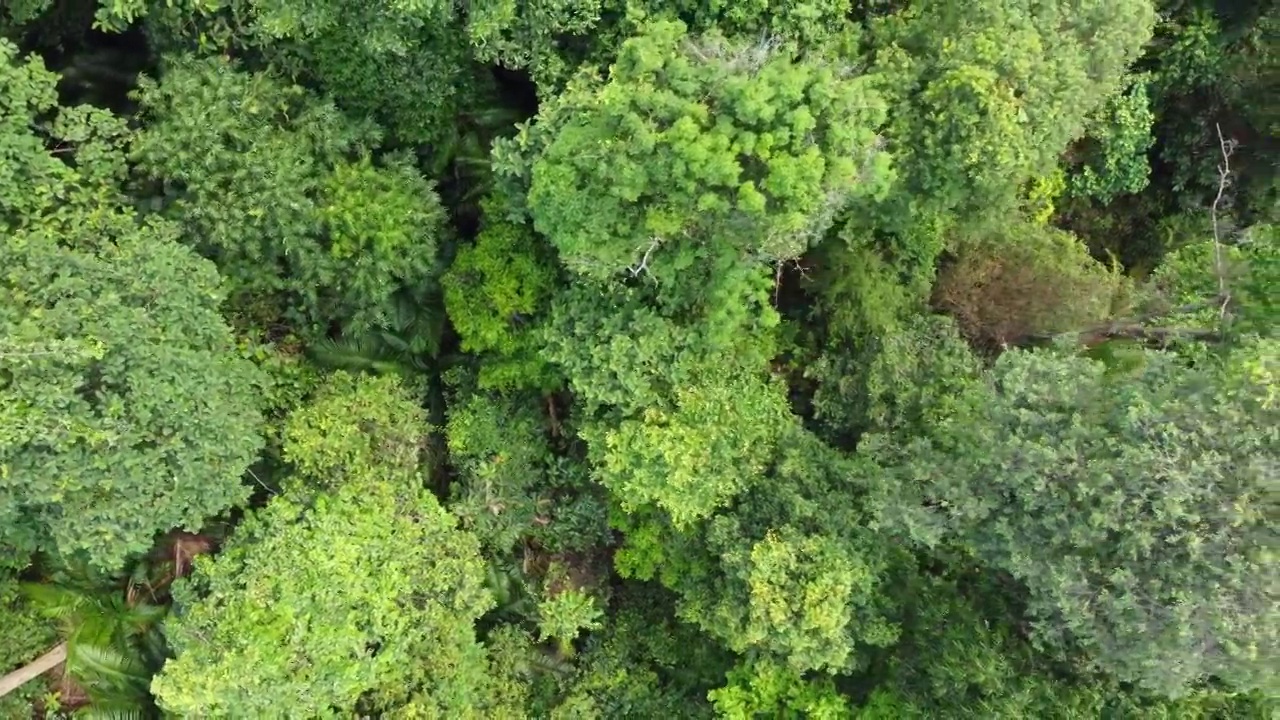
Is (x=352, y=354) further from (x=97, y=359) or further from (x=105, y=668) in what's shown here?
(x=105, y=668)

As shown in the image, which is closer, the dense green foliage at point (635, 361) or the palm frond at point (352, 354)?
the dense green foliage at point (635, 361)

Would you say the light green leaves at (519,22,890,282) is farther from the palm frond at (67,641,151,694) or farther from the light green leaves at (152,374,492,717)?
the palm frond at (67,641,151,694)

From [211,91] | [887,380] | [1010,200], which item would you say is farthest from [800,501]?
[211,91]

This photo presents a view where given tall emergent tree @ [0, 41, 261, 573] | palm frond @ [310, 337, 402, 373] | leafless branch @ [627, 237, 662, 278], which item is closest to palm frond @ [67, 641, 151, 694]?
tall emergent tree @ [0, 41, 261, 573]

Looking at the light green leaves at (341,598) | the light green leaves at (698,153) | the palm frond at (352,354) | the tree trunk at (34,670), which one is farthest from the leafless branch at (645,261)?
the tree trunk at (34,670)

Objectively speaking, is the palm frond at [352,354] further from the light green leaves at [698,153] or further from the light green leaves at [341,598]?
the light green leaves at [698,153]

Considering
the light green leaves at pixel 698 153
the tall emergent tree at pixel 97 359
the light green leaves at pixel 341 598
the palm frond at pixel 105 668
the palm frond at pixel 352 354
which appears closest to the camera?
the light green leaves at pixel 698 153

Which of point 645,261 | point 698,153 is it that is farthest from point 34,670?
point 698,153

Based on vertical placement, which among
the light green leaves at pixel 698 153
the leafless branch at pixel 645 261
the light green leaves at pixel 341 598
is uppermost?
the light green leaves at pixel 698 153
